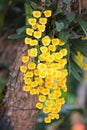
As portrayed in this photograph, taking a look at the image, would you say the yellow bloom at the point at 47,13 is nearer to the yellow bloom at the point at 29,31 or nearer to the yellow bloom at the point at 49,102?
the yellow bloom at the point at 29,31

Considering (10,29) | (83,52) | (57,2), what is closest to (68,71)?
(83,52)

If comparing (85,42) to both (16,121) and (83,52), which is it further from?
(16,121)

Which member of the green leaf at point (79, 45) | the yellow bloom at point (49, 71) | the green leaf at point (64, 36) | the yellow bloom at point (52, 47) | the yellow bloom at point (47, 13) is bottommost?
the yellow bloom at point (49, 71)

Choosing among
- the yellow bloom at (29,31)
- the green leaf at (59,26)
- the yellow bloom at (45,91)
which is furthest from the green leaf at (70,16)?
the yellow bloom at (45,91)

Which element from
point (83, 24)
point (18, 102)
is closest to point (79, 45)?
point (83, 24)

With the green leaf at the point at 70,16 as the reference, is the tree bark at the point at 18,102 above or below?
below

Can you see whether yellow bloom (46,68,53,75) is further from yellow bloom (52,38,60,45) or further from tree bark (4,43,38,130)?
tree bark (4,43,38,130)

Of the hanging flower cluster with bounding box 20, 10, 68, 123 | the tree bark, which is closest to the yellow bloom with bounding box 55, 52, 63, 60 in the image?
the hanging flower cluster with bounding box 20, 10, 68, 123

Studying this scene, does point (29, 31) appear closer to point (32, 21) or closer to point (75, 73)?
point (32, 21)
